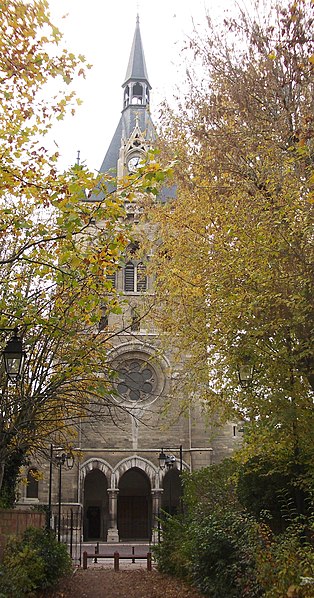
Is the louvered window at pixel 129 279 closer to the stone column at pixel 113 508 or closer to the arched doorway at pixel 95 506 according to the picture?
the arched doorway at pixel 95 506

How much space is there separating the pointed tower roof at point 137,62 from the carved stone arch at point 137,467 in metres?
25.7

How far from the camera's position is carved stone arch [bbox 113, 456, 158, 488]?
110ft

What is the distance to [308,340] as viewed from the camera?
1065cm

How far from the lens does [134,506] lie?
119 feet

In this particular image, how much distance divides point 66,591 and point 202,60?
1207 centimetres

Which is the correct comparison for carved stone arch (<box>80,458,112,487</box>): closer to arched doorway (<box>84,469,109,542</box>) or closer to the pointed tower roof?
arched doorway (<box>84,469,109,542</box>)

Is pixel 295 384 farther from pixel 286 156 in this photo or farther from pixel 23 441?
pixel 23 441

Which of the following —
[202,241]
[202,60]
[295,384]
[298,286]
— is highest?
[202,60]

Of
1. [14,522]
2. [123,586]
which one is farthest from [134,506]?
[14,522]

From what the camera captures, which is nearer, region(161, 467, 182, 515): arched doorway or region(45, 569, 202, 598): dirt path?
region(45, 569, 202, 598): dirt path

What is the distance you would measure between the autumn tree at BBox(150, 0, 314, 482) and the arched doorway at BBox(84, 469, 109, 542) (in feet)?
72.2

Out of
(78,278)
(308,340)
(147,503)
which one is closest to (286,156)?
(308,340)

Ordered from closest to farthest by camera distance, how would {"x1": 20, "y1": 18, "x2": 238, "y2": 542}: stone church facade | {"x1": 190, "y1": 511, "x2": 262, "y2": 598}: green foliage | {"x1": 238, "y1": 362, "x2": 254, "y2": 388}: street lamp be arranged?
{"x1": 190, "y1": 511, "x2": 262, "y2": 598}: green foliage
{"x1": 238, "y1": 362, "x2": 254, "y2": 388}: street lamp
{"x1": 20, "y1": 18, "x2": 238, "y2": 542}: stone church facade

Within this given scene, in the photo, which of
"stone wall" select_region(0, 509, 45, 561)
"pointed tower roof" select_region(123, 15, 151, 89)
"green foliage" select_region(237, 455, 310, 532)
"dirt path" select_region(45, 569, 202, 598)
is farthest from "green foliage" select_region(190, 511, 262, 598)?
"pointed tower roof" select_region(123, 15, 151, 89)
